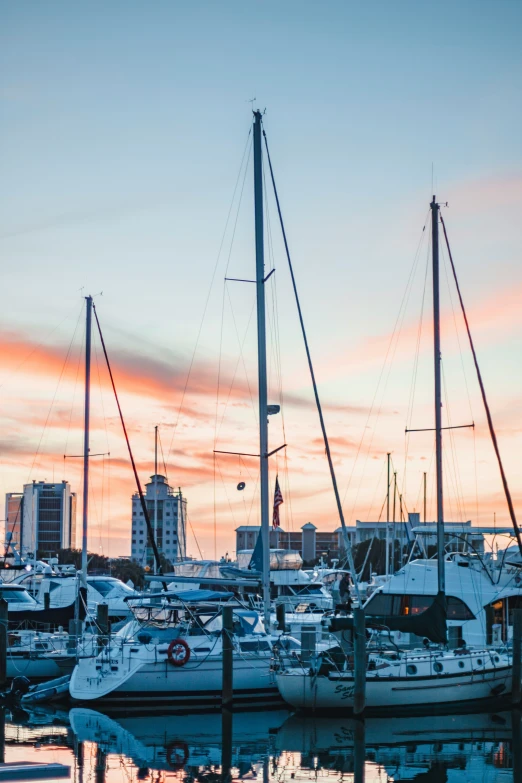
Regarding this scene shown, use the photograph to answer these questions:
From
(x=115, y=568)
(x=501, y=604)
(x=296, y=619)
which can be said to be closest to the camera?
(x=501, y=604)

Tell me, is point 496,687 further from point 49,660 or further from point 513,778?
point 49,660

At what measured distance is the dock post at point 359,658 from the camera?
26.5m

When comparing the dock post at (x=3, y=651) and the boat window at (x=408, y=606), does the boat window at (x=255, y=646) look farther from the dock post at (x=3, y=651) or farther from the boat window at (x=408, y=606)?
the dock post at (x=3, y=651)

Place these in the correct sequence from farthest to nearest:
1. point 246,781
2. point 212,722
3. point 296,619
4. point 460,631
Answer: point 296,619
point 460,631
point 212,722
point 246,781

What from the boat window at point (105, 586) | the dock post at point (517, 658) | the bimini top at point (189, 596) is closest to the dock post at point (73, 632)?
the bimini top at point (189, 596)

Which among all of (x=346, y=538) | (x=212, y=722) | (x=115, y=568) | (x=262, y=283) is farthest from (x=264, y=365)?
(x=115, y=568)

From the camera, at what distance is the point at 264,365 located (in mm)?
32156

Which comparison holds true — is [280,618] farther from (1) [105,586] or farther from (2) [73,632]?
(1) [105,586]

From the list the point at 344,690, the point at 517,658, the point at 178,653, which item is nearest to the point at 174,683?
the point at 178,653

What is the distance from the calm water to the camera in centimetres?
2064

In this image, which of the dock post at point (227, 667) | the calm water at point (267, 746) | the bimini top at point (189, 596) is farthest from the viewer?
the bimini top at point (189, 596)

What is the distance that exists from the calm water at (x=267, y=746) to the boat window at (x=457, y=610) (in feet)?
17.1

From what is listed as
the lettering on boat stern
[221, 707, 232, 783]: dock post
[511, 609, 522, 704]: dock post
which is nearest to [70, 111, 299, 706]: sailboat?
[221, 707, 232, 783]: dock post

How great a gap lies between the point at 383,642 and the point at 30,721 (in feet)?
36.0
